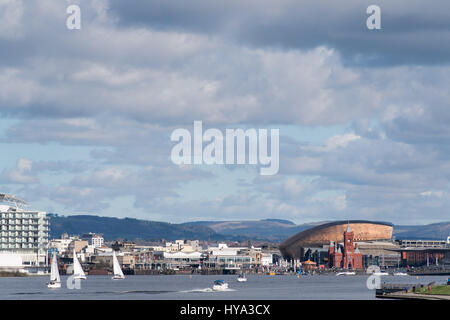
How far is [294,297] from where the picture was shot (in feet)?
526
